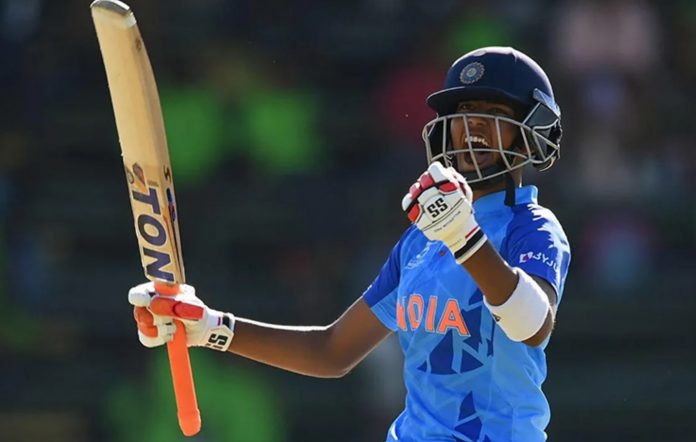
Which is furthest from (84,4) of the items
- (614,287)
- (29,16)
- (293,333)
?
(293,333)

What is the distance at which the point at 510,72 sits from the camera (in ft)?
10.6

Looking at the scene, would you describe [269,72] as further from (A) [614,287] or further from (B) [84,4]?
(A) [614,287]

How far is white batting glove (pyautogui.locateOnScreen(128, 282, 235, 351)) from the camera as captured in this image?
3.44 meters

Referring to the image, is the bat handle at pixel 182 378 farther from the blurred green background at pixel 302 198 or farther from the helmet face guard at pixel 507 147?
the blurred green background at pixel 302 198

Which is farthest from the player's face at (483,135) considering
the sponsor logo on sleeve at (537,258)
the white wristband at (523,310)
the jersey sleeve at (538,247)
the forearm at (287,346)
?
the forearm at (287,346)

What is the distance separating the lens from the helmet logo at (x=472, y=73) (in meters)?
3.24

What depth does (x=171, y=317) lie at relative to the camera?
3467 mm

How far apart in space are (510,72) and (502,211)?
1.04 feet

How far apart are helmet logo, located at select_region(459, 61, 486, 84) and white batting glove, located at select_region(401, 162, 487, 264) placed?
465 millimetres

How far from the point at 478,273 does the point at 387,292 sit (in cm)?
65

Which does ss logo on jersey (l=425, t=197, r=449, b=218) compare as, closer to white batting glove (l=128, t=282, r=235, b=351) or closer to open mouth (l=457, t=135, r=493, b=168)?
open mouth (l=457, t=135, r=493, b=168)

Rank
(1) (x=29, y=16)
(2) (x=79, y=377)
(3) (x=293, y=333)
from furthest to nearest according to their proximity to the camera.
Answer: (1) (x=29, y=16)
(2) (x=79, y=377)
(3) (x=293, y=333)

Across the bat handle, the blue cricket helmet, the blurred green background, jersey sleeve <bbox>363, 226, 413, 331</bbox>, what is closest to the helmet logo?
the blue cricket helmet

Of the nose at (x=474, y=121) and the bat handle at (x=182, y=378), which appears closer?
the nose at (x=474, y=121)
